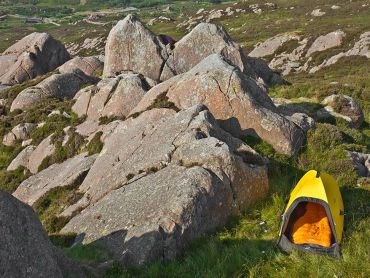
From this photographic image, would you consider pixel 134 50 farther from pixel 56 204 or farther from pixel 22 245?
pixel 22 245

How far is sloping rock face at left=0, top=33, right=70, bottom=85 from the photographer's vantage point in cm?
4869

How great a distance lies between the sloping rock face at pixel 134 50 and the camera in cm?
3500

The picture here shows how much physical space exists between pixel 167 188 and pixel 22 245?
6.36 metres

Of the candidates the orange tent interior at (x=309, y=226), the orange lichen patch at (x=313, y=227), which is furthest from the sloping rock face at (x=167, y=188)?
the orange lichen patch at (x=313, y=227)

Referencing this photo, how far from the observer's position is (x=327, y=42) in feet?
287

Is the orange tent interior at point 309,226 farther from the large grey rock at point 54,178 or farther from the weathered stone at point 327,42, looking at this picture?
the weathered stone at point 327,42

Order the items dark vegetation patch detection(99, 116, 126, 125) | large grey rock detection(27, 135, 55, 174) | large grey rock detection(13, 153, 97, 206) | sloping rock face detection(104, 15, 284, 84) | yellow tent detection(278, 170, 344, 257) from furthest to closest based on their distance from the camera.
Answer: sloping rock face detection(104, 15, 284, 84) < dark vegetation patch detection(99, 116, 126, 125) < large grey rock detection(27, 135, 55, 174) < large grey rock detection(13, 153, 97, 206) < yellow tent detection(278, 170, 344, 257)

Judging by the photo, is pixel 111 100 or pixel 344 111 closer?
pixel 111 100

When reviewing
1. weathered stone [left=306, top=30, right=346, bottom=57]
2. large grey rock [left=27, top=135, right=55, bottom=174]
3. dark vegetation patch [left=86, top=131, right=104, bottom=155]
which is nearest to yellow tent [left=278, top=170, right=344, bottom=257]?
dark vegetation patch [left=86, top=131, right=104, bottom=155]

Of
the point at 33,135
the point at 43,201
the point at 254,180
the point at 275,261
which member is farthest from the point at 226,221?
the point at 33,135

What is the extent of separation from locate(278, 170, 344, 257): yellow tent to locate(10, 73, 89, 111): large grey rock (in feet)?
89.4

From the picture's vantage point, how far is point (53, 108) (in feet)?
105

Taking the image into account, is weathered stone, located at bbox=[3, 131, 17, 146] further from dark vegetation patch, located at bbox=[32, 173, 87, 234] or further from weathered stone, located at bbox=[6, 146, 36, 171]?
dark vegetation patch, located at bbox=[32, 173, 87, 234]

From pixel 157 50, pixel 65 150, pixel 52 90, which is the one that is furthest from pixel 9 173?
pixel 157 50
